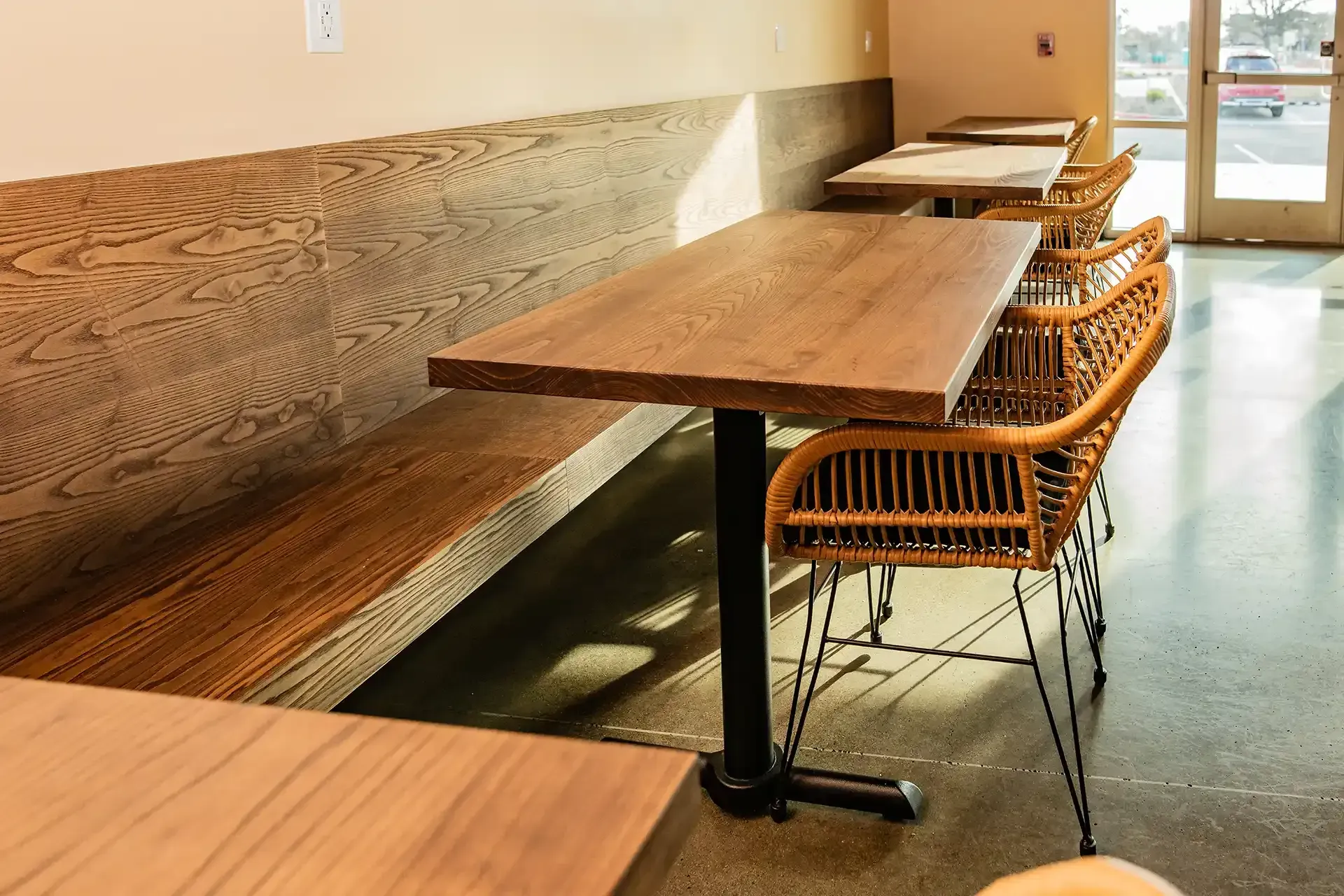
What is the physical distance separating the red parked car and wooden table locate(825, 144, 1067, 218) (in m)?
3.09

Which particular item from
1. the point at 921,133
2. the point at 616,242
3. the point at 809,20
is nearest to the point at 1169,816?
the point at 616,242

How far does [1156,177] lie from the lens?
8.50 m

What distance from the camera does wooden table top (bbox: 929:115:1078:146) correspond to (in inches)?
265

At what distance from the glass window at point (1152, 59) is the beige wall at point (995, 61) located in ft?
0.54

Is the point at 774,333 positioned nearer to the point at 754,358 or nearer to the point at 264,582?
the point at 754,358

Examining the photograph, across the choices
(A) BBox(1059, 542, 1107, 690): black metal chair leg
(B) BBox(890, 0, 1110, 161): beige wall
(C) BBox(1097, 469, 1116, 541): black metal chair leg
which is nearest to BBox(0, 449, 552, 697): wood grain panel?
(A) BBox(1059, 542, 1107, 690): black metal chair leg

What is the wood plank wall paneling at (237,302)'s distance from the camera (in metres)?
2.01

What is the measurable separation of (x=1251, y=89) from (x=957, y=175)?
14.8 ft

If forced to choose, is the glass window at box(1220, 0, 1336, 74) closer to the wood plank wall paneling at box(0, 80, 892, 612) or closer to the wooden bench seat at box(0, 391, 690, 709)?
the wood plank wall paneling at box(0, 80, 892, 612)

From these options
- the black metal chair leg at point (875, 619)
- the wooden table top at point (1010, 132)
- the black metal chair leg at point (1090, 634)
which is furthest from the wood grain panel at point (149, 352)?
the wooden table top at point (1010, 132)

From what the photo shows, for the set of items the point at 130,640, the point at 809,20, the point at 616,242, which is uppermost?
the point at 809,20

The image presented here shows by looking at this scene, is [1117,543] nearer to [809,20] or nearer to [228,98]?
[228,98]

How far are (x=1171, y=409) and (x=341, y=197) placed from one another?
3103 millimetres

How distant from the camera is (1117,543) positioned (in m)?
3.40
